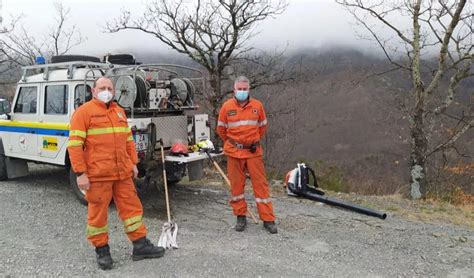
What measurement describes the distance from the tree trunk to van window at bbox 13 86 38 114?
836 cm

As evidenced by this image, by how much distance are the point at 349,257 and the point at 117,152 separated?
2.62 metres

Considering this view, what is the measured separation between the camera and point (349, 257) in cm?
435

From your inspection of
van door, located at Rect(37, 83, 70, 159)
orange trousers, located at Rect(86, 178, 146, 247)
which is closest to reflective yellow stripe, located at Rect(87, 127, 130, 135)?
orange trousers, located at Rect(86, 178, 146, 247)

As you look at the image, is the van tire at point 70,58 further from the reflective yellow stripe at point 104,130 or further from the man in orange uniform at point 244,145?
the reflective yellow stripe at point 104,130

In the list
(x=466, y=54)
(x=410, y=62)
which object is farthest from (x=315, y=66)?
(x=466, y=54)

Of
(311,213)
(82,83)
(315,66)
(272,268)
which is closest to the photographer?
(272,268)

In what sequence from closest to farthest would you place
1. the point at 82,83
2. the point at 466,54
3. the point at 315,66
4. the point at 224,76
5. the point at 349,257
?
the point at 349,257, the point at 82,83, the point at 466,54, the point at 224,76, the point at 315,66

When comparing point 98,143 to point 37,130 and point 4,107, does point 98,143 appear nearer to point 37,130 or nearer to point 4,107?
point 37,130

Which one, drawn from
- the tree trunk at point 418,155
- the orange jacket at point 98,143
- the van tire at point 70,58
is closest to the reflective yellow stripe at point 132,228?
the orange jacket at point 98,143

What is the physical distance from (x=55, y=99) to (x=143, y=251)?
3.74m

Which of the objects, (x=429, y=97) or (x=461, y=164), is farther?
(x=461, y=164)

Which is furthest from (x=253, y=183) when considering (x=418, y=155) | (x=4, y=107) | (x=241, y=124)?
(x=418, y=155)

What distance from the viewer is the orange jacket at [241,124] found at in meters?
5.14

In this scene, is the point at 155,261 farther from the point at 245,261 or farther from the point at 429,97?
the point at 429,97
